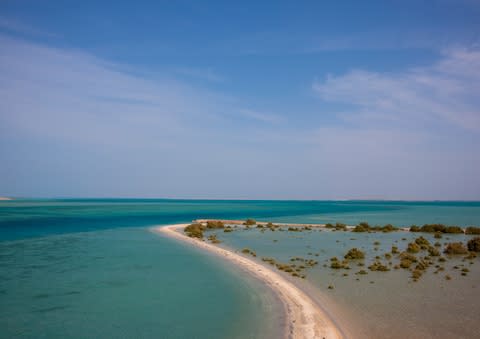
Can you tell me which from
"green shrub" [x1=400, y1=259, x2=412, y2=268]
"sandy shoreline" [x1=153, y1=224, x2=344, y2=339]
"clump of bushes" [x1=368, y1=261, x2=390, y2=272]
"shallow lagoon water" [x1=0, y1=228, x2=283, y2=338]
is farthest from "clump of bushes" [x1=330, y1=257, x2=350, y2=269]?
"shallow lagoon water" [x1=0, y1=228, x2=283, y2=338]

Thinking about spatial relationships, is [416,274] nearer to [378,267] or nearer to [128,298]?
[378,267]

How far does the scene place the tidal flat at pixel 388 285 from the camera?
16891 mm

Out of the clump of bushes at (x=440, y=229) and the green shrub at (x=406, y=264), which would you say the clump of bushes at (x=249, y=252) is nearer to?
the green shrub at (x=406, y=264)

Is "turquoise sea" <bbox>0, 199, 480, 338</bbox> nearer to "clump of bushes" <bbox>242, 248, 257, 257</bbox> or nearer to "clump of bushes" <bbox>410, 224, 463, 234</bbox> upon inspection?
"clump of bushes" <bbox>242, 248, 257, 257</bbox>

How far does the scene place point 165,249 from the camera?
40906 millimetres

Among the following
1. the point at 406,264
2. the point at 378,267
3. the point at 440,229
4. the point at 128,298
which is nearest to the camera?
the point at 128,298

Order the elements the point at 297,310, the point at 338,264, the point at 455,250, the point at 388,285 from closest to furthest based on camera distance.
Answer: the point at 297,310, the point at 388,285, the point at 338,264, the point at 455,250

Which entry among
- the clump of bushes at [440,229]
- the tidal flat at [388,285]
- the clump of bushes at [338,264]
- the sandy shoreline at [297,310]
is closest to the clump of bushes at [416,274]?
the tidal flat at [388,285]

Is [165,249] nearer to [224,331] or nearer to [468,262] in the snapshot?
[224,331]

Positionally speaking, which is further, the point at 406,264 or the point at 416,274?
the point at 406,264

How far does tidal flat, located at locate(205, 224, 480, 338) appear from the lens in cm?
1689

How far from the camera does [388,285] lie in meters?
24.4

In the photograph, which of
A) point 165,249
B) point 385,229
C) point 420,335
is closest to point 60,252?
point 165,249

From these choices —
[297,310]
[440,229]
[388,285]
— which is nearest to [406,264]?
[388,285]
